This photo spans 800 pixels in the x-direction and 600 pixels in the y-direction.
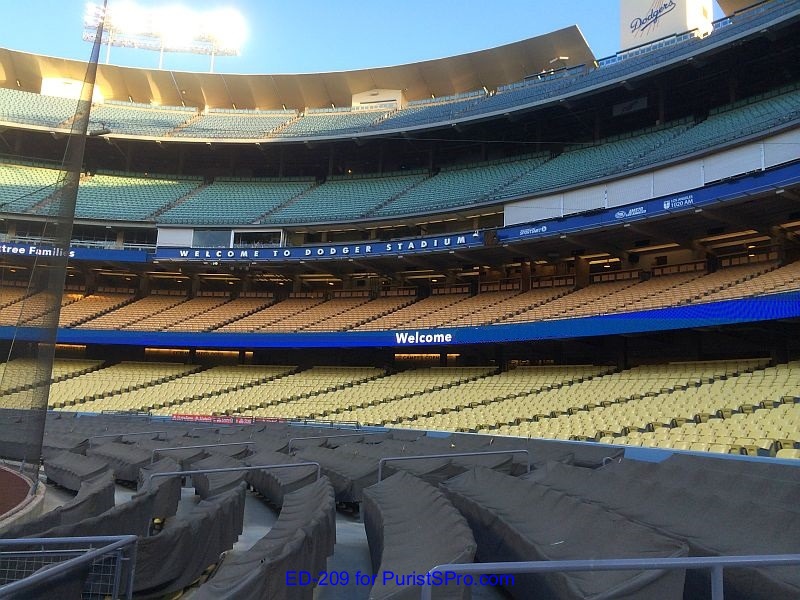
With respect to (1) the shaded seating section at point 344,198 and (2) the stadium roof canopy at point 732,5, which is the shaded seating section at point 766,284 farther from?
(2) the stadium roof canopy at point 732,5

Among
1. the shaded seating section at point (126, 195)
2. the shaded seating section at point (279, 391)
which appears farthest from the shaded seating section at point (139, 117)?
the shaded seating section at point (279, 391)

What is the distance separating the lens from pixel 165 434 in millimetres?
18422

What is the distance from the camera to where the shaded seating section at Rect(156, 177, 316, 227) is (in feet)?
121

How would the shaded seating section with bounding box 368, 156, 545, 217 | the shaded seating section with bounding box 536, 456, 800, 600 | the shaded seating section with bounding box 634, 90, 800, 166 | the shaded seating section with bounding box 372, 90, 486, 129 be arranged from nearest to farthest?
the shaded seating section with bounding box 536, 456, 800, 600, the shaded seating section with bounding box 634, 90, 800, 166, the shaded seating section with bounding box 368, 156, 545, 217, the shaded seating section with bounding box 372, 90, 486, 129

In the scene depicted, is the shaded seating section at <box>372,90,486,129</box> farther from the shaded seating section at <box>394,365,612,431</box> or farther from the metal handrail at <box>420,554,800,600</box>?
the metal handrail at <box>420,554,800,600</box>

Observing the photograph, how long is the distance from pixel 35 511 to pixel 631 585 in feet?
26.8

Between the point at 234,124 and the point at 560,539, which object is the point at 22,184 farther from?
the point at 560,539

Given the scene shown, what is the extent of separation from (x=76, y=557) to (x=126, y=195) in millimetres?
39418

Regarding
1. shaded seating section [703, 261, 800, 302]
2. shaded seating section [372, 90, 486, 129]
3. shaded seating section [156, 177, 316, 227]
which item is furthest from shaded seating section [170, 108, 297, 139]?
shaded seating section [703, 261, 800, 302]

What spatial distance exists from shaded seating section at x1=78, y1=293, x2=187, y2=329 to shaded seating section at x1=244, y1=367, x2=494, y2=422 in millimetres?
10258

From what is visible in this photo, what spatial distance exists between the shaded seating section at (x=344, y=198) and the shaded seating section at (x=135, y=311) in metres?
7.50

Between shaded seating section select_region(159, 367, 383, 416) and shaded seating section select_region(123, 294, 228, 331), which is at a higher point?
shaded seating section select_region(123, 294, 228, 331)

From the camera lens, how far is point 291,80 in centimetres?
4650

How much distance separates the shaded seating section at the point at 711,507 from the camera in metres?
3.95
